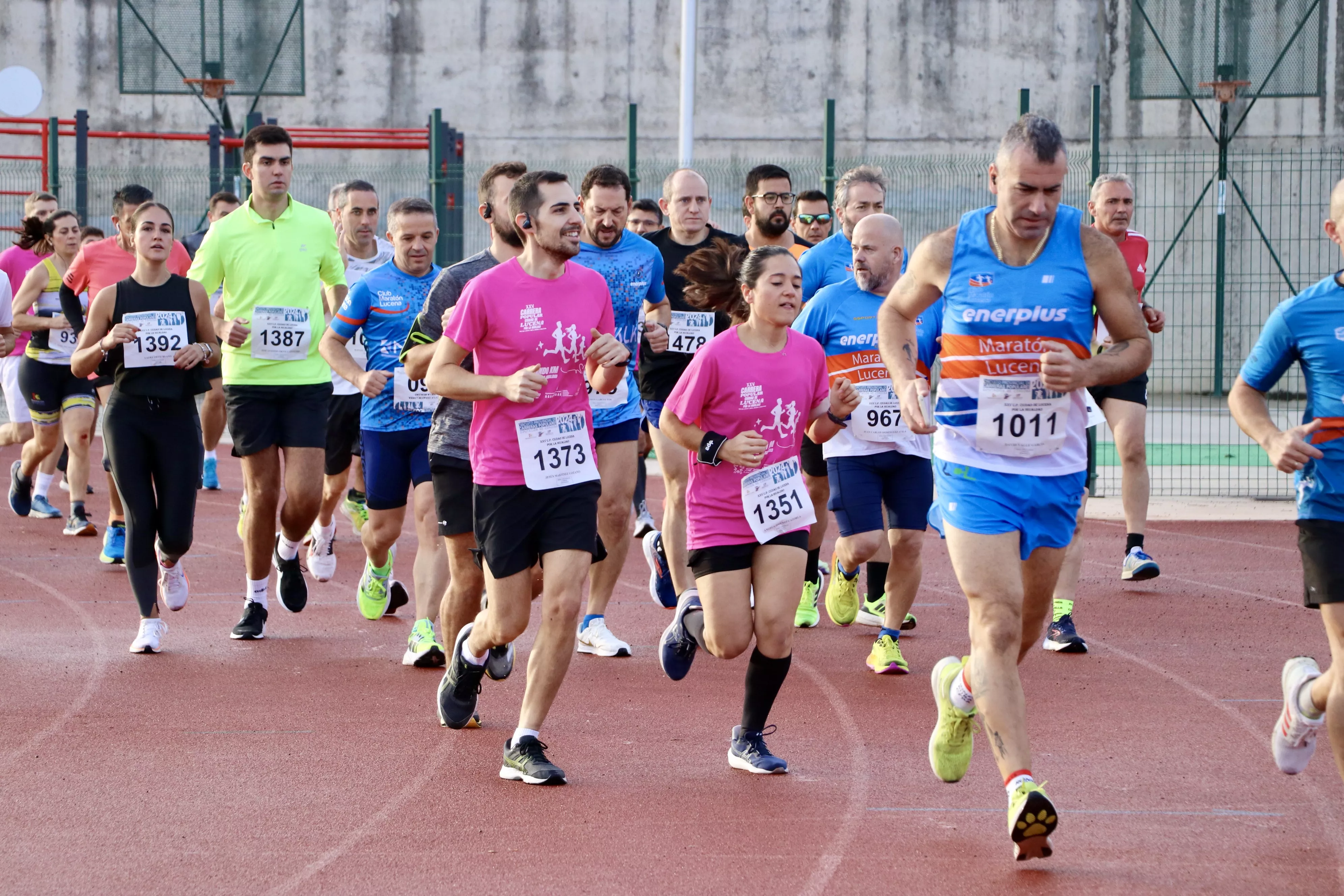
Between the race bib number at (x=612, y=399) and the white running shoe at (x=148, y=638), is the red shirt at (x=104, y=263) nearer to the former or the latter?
the white running shoe at (x=148, y=638)

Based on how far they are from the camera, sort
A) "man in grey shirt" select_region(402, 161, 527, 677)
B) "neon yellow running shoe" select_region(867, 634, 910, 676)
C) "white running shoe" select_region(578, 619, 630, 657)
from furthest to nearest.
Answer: "white running shoe" select_region(578, 619, 630, 657)
"neon yellow running shoe" select_region(867, 634, 910, 676)
"man in grey shirt" select_region(402, 161, 527, 677)

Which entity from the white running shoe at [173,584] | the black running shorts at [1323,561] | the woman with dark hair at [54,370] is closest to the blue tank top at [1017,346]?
the black running shorts at [1323,561]

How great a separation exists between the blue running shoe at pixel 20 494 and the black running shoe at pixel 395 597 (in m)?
5.09

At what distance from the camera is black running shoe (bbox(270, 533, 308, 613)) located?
28.2ft

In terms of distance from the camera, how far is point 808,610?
8.68 meters

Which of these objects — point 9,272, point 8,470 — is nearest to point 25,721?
point 9,272

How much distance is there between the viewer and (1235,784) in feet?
18.5

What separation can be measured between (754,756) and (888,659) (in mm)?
1796

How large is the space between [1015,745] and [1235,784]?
1.33 metres

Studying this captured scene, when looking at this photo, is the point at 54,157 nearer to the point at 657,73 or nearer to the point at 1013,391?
the point at 657,73

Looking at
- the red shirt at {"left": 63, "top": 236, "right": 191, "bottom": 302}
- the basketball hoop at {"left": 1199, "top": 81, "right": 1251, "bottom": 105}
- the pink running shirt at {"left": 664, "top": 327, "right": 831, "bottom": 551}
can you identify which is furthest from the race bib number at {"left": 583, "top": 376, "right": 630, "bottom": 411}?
the basketball hoop at {"left": 1199, "top": 81, "right": 1251, "bottom": 105}

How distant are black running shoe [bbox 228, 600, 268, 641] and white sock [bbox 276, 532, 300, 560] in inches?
16.7

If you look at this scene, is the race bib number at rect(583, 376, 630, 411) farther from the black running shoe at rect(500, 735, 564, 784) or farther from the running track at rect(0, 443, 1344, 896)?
the black running shoe at rect(500, 735, 564, 784)

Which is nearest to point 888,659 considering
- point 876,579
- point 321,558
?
point 876,579
